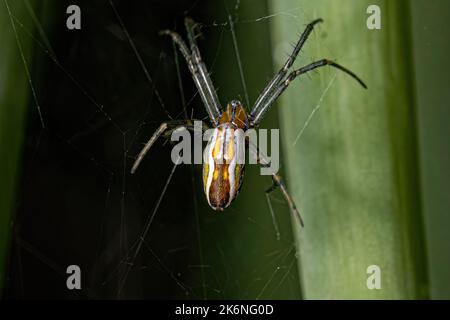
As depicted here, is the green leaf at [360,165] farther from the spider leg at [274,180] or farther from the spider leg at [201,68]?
the spider leg at [201,68]

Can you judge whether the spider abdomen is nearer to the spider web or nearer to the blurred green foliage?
the spider web

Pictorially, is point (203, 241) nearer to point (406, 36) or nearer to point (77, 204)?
point (77, 204)

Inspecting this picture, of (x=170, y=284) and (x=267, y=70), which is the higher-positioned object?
(x=267, y=70)

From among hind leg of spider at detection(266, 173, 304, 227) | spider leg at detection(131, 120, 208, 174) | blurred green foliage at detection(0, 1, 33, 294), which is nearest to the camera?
blurred green foliage at detection(0, 1, 33, 294)

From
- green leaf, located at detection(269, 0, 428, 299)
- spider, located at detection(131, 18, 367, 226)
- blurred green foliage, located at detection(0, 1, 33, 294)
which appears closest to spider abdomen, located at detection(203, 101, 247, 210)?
spider, located at detection(131, 18, 367, 226)

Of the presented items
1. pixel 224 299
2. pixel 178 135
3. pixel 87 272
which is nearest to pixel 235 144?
pixel 178 135

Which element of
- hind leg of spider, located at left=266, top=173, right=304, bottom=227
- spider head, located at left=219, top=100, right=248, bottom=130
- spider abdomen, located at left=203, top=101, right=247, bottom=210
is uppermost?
spider head, located at left=219, top=100, right=248, bottom=130
